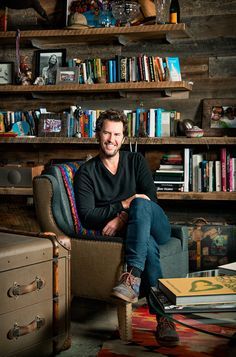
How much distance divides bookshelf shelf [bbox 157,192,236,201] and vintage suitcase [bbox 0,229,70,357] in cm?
183

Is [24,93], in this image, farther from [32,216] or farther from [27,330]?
[27,330]

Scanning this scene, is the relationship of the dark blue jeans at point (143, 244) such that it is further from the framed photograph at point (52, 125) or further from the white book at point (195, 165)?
the framed photograph at point (52, 125)

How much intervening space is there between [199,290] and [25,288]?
0.91 m

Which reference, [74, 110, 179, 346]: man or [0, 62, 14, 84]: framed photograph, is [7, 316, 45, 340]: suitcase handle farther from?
[0, 62, 14, 84]: framed photograph

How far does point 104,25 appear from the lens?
184 inches

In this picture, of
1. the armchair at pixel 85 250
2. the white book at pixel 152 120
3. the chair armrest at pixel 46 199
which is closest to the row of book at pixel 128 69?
the white book at pixel 152 120

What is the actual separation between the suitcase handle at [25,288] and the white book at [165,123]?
231 centimetres

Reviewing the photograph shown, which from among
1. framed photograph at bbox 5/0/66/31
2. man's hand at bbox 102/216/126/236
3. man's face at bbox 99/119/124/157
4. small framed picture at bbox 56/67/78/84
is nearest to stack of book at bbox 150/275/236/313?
man's hand at bbox 102/216/126/236

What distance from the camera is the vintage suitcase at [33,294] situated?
94.3 inches

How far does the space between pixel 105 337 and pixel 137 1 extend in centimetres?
278

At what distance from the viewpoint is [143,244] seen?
2.88 m

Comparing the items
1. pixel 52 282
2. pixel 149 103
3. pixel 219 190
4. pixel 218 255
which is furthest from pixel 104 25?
pixel 52 282

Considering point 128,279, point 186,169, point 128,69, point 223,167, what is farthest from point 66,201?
point 128,69

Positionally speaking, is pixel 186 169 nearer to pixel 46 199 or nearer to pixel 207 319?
pixel 46 199
